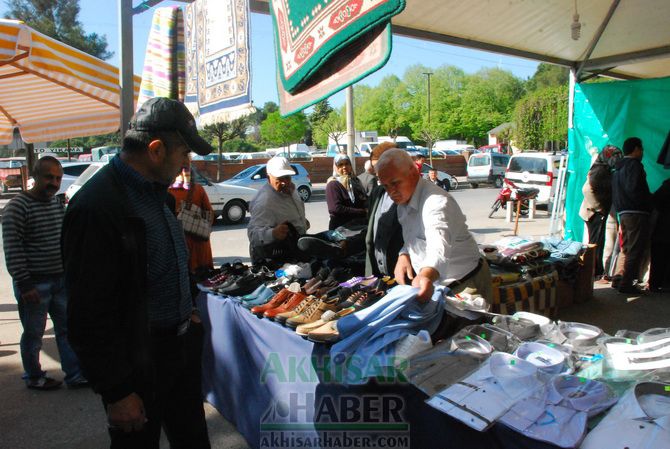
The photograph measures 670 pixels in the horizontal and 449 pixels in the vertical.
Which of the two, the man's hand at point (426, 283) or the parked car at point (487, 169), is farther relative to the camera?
the parked car at point (487, 169)

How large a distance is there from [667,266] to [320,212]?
36.6 ft

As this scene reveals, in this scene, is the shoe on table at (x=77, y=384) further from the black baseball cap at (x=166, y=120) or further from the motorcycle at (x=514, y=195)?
the motorcycle at (x=514, y=195)

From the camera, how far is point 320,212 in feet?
52.7

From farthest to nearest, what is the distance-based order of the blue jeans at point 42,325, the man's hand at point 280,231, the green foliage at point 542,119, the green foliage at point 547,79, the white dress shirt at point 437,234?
the green foliage at point 547,79 → the green foliage at point 542,119 → the man's hand at point 280,231 → the blue jeans at point 42,325 → the white dress shirt at point 437,234

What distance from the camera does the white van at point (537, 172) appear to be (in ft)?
50.1

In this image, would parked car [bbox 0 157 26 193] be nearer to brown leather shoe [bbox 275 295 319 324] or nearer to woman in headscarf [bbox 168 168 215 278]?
woman in headscarf [bbox 168 168 215 278]

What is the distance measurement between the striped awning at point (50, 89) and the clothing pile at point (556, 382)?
3.90 meters

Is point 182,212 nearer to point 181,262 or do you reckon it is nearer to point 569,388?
point 181,262

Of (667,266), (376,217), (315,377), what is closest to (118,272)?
(315,377)

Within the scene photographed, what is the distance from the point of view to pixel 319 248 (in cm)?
403

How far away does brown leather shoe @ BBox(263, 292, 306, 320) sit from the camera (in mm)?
2830

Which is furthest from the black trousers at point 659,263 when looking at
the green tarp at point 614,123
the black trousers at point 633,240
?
the green tarp at point 614,123

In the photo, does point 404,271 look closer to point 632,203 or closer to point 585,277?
point 585,277

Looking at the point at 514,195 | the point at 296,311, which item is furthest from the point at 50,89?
the point at 514,195
